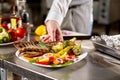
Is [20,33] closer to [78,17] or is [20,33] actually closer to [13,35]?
[13,35]

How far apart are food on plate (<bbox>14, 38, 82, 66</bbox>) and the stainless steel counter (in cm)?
3

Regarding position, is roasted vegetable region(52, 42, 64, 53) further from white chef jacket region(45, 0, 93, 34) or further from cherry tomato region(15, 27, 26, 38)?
white chef jacket region(45, 0, 93, 34)

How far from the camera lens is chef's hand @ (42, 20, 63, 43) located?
1.29 meters

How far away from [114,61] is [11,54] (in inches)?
18.2

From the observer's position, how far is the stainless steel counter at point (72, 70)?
0.95 meters

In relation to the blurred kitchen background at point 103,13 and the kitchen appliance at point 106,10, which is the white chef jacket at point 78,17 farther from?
the kitchen appliance at point 106,10

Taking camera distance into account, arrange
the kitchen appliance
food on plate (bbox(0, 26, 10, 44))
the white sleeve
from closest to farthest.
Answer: food on plate (bbox(0, 26, 10, 44))
the white sleeve
the kitchen appliance

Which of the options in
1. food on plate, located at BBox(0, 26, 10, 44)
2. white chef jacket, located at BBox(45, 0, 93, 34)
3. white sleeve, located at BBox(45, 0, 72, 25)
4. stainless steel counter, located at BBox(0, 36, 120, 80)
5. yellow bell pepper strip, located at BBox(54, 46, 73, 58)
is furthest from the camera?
white chef jacket, located at BBox(45, 0, 93, 34)

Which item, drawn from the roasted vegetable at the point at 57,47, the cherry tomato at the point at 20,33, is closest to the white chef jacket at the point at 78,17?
the cherry tomato at the point at 20,33

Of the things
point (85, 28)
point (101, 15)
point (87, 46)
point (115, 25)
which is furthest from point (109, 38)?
point (115, 25)

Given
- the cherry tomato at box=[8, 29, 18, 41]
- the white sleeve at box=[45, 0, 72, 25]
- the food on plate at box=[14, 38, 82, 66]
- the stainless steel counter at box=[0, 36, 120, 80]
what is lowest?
the stainless steel counter at box=[0, 36, 120, 80]

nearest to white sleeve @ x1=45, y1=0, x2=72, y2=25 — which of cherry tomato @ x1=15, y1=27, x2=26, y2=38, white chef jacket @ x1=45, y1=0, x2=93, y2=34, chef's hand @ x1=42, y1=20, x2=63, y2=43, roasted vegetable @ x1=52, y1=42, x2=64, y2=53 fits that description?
chef's hand @ x1=42, y1=20, x2=63, y2=43

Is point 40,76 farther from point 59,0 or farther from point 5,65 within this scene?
point 59,0

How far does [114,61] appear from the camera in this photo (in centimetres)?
111
